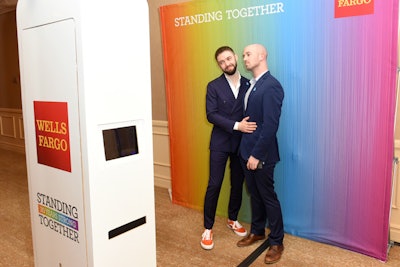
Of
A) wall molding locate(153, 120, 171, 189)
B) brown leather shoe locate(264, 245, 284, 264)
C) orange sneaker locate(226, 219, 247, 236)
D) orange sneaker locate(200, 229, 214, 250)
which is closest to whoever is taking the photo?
brown leather shoe locate(264, 245, 284, 264)

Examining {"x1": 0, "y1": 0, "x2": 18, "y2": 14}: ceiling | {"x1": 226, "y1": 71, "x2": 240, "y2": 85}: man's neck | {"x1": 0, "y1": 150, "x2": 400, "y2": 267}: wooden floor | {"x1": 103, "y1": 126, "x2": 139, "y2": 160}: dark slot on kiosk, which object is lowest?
{"x1": 0, "y1": 150, "x2": 400, "y2": 267}: wooden floor

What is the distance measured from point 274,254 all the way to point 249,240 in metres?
0.26

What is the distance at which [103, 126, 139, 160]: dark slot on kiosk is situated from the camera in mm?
1450

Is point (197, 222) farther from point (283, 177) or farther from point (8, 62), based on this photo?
point (8, 62)

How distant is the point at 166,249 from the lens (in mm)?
2629

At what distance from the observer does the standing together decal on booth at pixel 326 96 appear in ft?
7.51

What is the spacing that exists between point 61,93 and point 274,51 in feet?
5.49

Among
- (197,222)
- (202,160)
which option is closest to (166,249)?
(197,222)

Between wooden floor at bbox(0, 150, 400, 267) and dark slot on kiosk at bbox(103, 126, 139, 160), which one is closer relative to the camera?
dark slot on kiosk at bbox(103, 126, 139, 160)

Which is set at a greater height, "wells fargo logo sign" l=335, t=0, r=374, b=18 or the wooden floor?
"wells fargo logo sign" l=335, t=0, r=374, b=18

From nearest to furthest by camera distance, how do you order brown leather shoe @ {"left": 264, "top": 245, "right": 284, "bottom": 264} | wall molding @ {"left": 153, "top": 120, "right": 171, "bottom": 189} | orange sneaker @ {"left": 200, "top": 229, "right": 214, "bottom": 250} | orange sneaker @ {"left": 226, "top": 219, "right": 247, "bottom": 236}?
1. brown leather shoe @ {"left": 264, "top": 245, "right": 284, "bottom": 264}
2. orange sneaker @ {"left": 200, "top": 229, "right": 214, "bottom": 250}
3. orange sneaker @ {"left": 226, "top": 219, "right": 247, "bottom": 236}
4. wall molding @ {"left": 153, "top": 120, "right": 171, "bottom": 189}

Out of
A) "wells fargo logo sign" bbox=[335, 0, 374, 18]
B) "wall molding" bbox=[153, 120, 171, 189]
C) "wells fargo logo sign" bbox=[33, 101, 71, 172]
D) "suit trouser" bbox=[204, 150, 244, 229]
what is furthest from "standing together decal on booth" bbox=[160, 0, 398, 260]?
"wells fargo logo sign" bbox=[33, 101, 71, 172]

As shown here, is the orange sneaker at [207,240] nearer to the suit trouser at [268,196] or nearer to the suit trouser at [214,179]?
the suit trouser at [214,179]

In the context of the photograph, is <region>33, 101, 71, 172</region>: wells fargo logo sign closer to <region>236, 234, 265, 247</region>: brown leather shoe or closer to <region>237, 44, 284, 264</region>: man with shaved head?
<region>237, 44, 284, 264</region>: man with shaved head
